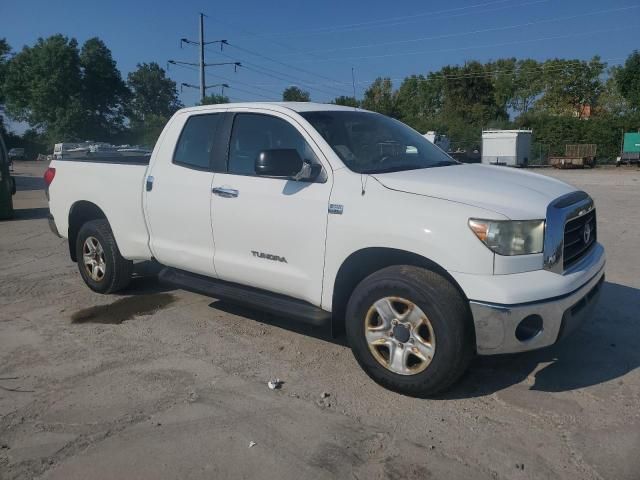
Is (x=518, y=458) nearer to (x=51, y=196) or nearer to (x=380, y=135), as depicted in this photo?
(x=380, y=135)

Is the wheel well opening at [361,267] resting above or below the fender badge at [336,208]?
below

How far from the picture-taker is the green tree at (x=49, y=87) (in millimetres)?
71812

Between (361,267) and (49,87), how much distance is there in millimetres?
78619

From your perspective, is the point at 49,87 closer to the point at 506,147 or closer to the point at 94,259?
the point at 506,147

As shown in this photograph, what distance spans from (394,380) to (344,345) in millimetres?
1032

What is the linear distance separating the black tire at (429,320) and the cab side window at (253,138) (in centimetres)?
133

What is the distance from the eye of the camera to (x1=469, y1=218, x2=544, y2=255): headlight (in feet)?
11.0

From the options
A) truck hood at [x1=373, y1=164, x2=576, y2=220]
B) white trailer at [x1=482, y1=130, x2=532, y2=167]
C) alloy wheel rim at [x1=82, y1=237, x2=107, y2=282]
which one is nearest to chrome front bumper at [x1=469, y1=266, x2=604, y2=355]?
truck hood at [x1=373, y1=164, x2=576, y2=220]

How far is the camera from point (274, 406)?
11.9 ft

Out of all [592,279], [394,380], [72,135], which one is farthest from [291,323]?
[72,135]

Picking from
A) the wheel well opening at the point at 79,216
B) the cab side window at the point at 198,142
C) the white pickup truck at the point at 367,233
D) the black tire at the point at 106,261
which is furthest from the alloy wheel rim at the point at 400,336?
the wheel well opening at the point at 79,216

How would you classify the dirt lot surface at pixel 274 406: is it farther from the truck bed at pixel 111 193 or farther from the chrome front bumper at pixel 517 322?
the truck bed at pixel 111 193

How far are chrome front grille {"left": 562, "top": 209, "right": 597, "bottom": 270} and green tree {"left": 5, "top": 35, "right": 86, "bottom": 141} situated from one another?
251ft

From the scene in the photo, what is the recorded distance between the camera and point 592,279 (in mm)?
3852
